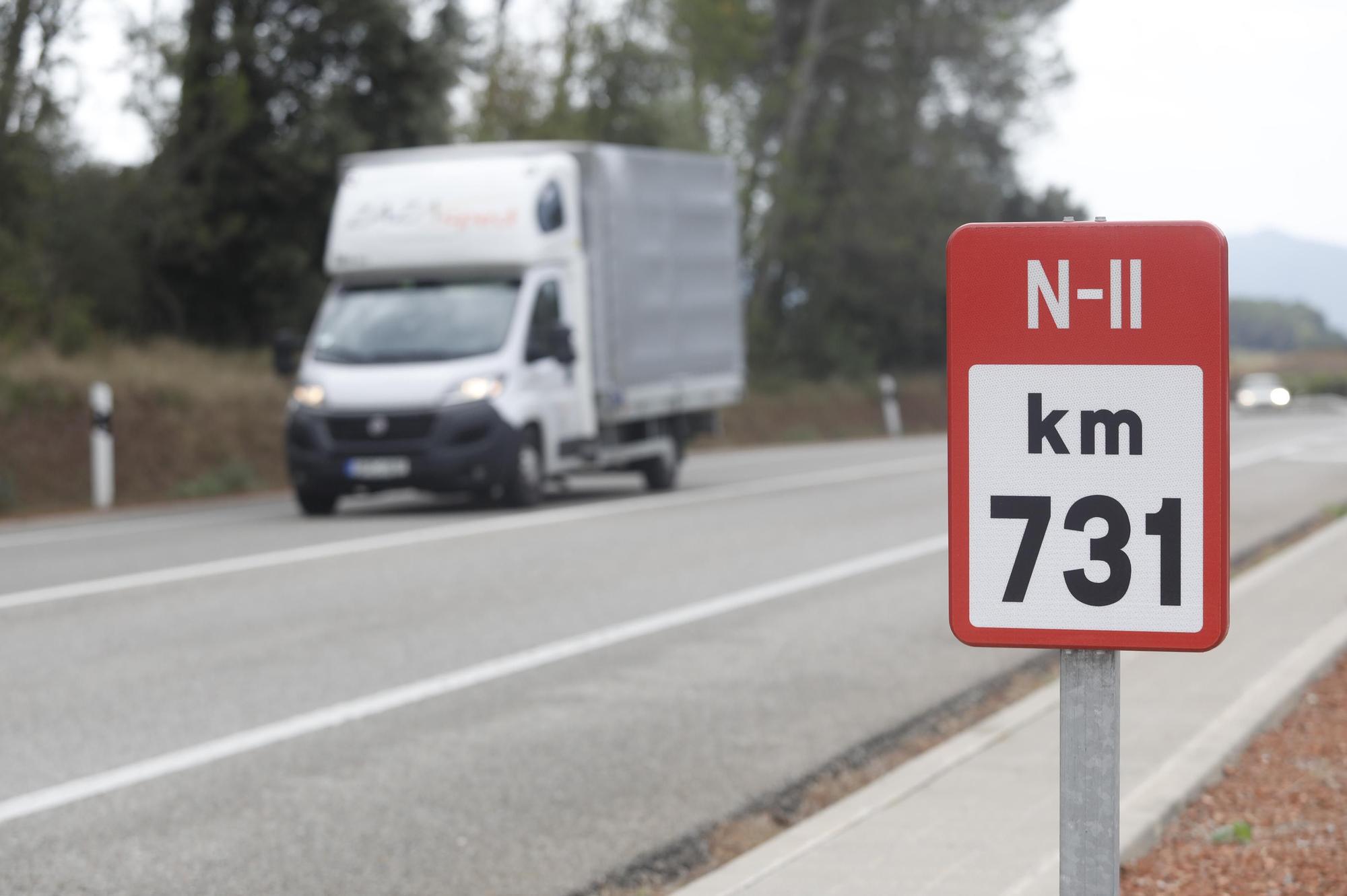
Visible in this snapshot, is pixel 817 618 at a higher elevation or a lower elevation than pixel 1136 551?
lower

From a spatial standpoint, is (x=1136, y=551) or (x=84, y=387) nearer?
(x=1136, y=551)

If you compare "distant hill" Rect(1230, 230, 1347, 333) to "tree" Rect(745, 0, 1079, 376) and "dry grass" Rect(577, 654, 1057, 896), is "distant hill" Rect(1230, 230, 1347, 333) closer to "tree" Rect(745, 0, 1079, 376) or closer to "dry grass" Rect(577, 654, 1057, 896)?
"dry grass" Rect(577, 654, 1057, 896)

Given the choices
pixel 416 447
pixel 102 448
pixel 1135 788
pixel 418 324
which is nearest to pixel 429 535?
pixel 416 447

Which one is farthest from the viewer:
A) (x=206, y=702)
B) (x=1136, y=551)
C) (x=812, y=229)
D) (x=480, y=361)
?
(x=812, y=229)

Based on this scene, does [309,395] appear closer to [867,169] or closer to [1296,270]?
[1296,270]

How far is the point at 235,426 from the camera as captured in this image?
21.8 m

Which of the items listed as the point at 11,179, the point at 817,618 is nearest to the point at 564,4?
the point at 11,179

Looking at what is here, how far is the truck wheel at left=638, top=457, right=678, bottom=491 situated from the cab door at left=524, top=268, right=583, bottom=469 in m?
2.00

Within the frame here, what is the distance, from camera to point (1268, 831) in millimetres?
5027

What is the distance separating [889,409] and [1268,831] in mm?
35474

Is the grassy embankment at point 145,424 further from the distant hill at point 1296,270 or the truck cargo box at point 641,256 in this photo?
the distant hill at point 1296,270

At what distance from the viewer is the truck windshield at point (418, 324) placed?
16.6 meters

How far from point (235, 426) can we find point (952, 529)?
1997cm

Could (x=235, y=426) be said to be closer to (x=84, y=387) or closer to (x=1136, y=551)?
(x=84, y=387)
